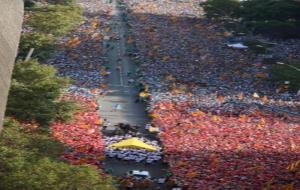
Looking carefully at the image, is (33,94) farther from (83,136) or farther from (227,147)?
(227,147)

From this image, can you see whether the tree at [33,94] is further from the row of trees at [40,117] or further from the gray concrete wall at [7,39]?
the gray concrete wall at [7,39]

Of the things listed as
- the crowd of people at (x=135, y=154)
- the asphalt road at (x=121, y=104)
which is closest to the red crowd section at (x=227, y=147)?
the crowd of people at (x=135, y=154)

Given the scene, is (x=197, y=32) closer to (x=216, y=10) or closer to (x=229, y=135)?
(x=216, y=10)

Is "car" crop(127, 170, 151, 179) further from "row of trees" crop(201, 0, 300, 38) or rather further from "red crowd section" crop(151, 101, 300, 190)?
"row of trees" crop(201, 0, 300, 38)

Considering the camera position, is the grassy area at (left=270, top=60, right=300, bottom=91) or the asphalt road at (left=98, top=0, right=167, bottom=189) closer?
A: the asphalt road at (left=98, top=0, right=167, bottom=189)

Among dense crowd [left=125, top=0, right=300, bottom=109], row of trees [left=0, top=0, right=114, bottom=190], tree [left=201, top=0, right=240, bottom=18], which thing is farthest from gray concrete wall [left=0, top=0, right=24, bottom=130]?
tree [left=201, top=0, right=240, bottom=18]

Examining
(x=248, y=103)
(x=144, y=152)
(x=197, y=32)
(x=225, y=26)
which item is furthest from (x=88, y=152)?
(x=225, y=26)

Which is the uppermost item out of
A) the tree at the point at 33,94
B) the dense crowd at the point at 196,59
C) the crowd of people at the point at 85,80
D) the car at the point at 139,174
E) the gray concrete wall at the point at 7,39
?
the gray concrete wall at the point at 7,39
